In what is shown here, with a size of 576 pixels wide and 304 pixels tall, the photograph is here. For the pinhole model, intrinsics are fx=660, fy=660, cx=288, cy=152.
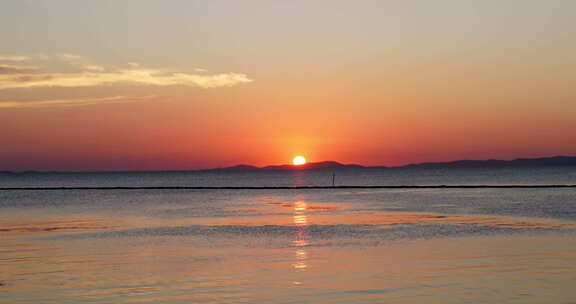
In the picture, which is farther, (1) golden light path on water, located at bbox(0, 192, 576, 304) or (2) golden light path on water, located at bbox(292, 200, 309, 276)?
(2) golden light path on water, located at bbox(292, 200, 309, 276)

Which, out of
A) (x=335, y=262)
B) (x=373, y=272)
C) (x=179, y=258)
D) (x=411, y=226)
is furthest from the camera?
(x=411, y=226)

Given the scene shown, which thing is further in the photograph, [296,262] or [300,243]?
→ [300,243]

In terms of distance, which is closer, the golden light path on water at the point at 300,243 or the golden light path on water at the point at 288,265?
the golden light path on water at the point at 288,265

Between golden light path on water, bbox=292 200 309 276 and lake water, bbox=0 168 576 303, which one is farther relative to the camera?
golden light path on water, bbox=292 200 309 276

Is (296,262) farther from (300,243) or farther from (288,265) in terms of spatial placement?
(300,243)

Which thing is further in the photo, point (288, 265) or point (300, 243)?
point (300, 243)

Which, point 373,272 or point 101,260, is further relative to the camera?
point 101,260

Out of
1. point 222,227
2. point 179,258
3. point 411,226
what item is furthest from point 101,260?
point 411,226

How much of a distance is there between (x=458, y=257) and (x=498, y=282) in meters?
4.73

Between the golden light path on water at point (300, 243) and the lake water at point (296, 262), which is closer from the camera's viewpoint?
the lake water at point (296, 262)

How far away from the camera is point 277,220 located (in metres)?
39.7

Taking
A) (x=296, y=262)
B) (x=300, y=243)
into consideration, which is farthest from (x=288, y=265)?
(x=300, y=243)

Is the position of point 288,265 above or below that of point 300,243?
below

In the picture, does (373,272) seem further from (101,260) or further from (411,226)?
(411,226)
